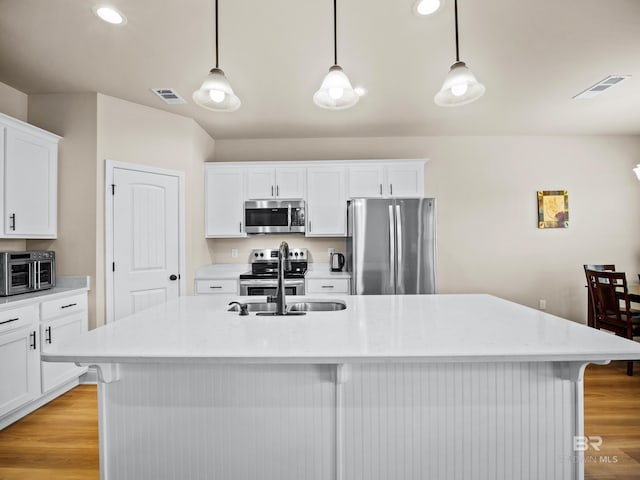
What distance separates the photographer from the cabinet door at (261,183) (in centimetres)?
425

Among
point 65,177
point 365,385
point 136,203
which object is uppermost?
point 65,177

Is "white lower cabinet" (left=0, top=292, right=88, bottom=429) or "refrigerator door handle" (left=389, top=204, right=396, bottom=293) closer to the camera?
"white lower cabinet" (left=0, top=292, right=88, bottom=429)

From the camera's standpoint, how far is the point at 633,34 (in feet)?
7.80

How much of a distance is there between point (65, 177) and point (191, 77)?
58.5 inches

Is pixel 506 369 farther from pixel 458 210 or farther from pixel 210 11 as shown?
pixel 458 210

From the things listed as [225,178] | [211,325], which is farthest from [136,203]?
[211,325]

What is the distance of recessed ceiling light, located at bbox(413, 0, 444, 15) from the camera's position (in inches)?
78.3

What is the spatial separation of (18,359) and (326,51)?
311cm

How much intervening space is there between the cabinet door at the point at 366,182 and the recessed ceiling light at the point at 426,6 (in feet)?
7.06

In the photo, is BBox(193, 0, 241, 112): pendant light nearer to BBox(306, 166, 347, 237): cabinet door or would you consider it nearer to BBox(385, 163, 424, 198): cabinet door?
BBox(306, 166, 347, 237): cabinet door

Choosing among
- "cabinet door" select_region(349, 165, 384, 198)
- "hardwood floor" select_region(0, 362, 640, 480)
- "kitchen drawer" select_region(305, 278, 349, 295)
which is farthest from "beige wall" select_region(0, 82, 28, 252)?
"cabinet door" select_region(349, 165, 384, 198)

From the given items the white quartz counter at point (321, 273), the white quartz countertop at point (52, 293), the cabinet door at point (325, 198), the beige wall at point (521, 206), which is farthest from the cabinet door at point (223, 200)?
the white quartz countertop at point (52, 293)

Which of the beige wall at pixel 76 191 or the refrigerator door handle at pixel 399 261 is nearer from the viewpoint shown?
the beige wall at pixel 76 191

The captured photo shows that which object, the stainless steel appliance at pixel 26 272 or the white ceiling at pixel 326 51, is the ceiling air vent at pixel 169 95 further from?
the stainless steel appliance at pixel 26 272
